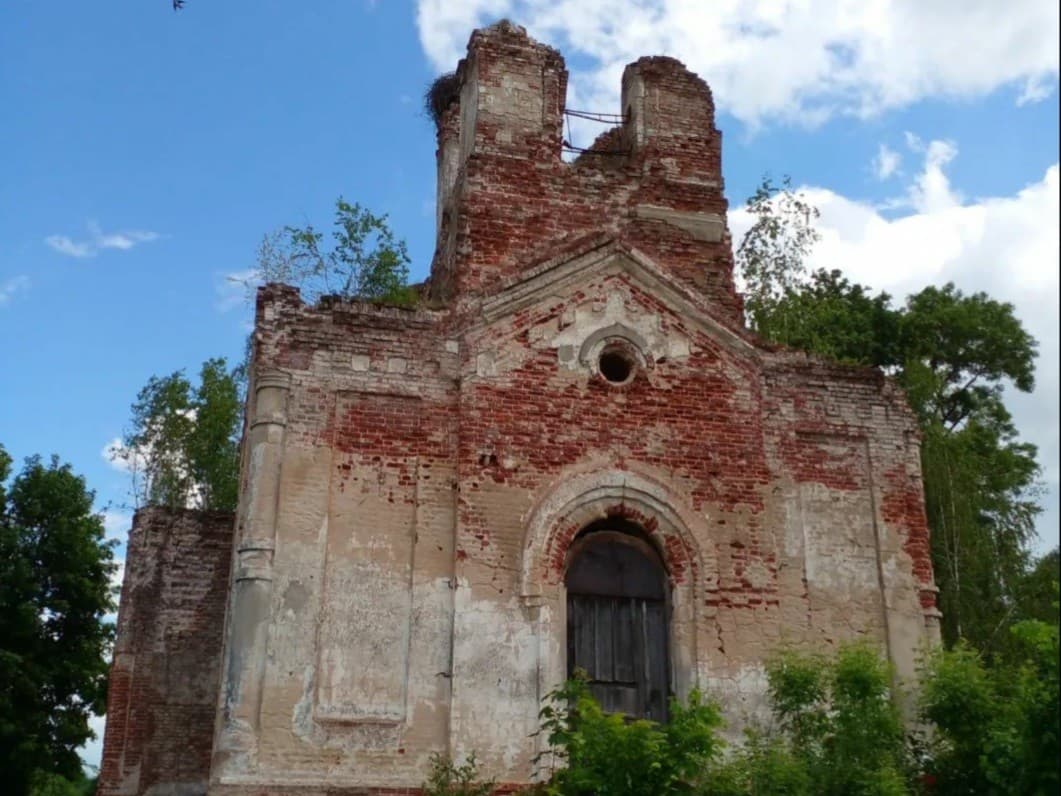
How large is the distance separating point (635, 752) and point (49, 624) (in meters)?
11.3

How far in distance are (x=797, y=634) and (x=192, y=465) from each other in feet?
49.0

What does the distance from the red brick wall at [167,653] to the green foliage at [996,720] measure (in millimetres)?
6524

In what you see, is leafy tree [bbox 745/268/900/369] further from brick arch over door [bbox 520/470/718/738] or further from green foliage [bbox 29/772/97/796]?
green foliage [bbox 29/772/97/796]

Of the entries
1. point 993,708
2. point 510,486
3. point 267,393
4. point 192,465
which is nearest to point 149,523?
point 267,393

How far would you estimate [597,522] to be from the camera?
10867 mm

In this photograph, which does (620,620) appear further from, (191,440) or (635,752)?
(191,440)

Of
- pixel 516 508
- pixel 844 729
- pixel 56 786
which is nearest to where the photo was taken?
pixel 844 729

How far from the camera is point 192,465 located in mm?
22953

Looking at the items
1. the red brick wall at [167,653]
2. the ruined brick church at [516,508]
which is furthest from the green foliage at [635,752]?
the red brick wall at [167,653]

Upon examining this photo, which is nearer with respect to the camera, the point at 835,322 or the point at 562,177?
the point at 562,177

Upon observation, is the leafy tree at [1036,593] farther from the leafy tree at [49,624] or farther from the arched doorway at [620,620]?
the leafy tree at [49,624]

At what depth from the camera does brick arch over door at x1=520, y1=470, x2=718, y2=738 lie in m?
10.3

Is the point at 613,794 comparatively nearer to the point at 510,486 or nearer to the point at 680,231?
the point at 510,486

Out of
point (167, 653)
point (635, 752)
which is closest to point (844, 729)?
point (635, 752)
